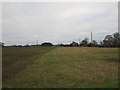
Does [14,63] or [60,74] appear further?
[14,63]

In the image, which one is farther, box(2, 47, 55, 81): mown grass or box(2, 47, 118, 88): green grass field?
box(2, 47, 55, 81): mown grass

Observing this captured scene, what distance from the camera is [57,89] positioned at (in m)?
4.35

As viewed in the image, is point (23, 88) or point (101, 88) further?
point (23, 88)

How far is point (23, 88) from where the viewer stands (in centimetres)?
448

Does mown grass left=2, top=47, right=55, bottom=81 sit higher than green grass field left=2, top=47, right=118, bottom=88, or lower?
lower

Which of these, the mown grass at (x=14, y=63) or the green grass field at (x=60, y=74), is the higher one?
the green grass field at (x=60, y=74)

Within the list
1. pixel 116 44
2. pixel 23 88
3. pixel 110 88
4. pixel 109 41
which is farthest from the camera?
pixel 109 41

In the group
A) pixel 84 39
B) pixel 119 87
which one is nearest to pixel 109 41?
pixel 84 39

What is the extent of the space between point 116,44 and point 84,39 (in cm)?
3642

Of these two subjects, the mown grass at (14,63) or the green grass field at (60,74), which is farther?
the mown grass at (14,63)

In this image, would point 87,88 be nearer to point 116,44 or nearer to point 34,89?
point 34,89

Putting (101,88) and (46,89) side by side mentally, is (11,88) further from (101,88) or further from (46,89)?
(101,88)

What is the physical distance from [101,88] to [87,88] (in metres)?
0.46

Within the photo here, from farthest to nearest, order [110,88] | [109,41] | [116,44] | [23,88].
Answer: [109,41] → [116,44] → [23,88] → [110,88]
